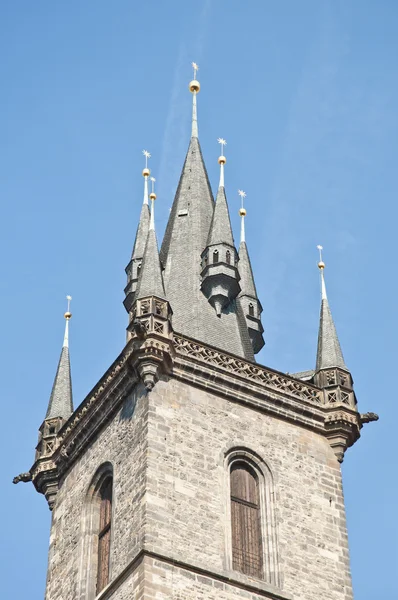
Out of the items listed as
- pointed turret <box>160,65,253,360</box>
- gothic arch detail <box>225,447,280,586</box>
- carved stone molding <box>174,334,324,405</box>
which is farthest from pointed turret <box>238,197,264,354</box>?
gothic arch detail <box>225,447,280,586</box>

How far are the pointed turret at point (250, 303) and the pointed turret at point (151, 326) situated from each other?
3.85m

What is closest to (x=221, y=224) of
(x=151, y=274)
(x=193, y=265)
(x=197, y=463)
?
(x=193, y=265)

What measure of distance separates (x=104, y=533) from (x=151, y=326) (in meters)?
4.35

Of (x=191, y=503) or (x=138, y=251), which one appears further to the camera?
(x=138, y=251)

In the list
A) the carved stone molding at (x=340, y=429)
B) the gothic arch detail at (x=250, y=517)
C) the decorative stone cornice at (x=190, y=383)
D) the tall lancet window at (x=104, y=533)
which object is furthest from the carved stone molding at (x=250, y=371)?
the tall lancet window at (x=104, y=533)

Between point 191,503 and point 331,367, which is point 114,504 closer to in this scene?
point 191,503

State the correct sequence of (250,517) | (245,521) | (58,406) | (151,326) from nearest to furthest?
(245,521), (250,517), (151,326), (58,406)

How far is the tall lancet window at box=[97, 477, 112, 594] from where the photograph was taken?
3409 cm

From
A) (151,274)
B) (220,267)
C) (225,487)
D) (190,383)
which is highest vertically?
(220,267)

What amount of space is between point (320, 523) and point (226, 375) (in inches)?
146

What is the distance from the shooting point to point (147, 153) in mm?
42969

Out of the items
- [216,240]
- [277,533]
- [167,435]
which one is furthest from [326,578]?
[216,240]

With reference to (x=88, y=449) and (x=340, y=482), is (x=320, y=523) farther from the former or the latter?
(x=88, y=449)

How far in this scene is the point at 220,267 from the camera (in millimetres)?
39688
